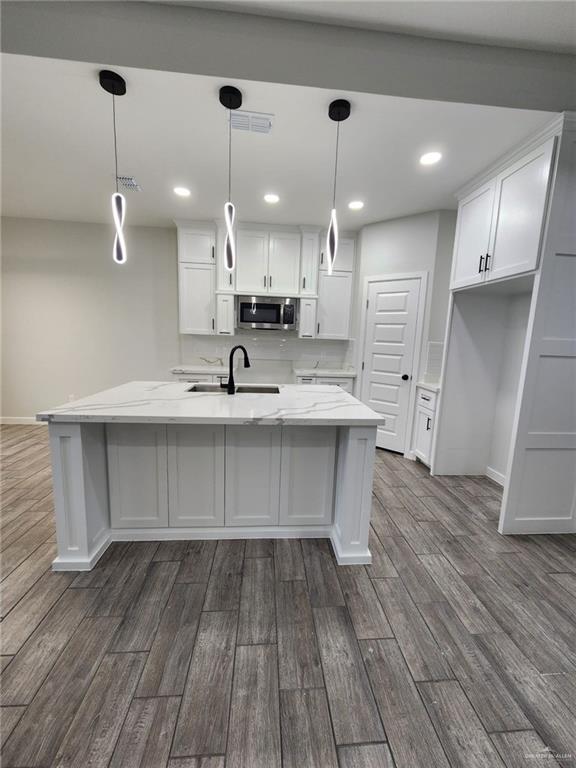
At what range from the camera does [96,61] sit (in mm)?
1675

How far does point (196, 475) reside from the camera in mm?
2014

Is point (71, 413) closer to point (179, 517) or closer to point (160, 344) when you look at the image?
point (179, 517)

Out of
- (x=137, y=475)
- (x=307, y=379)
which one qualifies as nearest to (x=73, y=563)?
(x=137, y=475)

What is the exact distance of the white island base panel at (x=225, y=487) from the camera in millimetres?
1819

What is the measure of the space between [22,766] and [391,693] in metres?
1.24

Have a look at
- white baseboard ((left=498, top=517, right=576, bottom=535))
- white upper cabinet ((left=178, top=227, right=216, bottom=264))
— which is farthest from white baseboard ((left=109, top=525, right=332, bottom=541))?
white upper cabinet ((left=178, top=227, right=216, bottom=264))

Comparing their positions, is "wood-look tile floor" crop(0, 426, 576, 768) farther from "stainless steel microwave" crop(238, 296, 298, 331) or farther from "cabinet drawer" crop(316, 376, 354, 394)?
"stainless steel microwave" crop(238, 296, 298, 331)

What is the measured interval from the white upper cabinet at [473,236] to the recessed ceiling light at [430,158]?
48cm

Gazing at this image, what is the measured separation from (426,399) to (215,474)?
246 centimetres

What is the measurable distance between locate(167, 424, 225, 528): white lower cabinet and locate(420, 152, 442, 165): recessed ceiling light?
8.37ft

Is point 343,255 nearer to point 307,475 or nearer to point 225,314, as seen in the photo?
A: point 225,314

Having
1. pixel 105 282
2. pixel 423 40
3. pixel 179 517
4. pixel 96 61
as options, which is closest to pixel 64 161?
pixel 96 61

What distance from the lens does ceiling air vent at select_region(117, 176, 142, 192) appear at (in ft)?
9.61

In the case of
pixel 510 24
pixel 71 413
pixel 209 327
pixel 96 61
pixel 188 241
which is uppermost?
pixel 510 24
